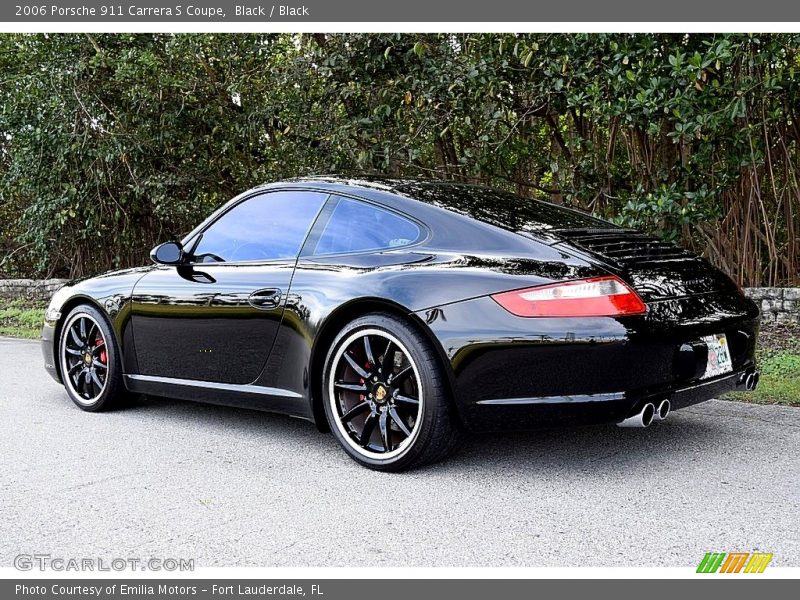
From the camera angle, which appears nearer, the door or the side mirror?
the door

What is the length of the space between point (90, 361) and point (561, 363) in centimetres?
324

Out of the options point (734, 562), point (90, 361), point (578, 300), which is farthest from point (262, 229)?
point (734, 562)

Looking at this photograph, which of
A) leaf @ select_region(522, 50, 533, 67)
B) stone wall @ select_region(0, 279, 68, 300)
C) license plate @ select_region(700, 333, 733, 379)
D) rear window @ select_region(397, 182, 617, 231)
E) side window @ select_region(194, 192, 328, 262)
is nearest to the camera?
license plate @ select_region(700, 333, 733, 379)

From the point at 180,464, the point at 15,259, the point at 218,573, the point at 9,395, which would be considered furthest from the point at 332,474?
the point at 15,259

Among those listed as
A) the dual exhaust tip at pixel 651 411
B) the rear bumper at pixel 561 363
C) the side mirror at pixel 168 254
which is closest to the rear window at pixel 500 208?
the rear bumper at pixel 561 363

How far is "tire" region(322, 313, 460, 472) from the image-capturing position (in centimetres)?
388

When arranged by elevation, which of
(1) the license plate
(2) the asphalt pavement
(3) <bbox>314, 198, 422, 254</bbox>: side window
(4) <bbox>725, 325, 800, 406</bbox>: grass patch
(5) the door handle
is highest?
(3) <bbox>314, 198, 422, 254</bbox>: side window

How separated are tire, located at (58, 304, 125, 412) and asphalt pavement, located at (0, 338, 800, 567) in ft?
0.90

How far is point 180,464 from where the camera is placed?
14.1ft

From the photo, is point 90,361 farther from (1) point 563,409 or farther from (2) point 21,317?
(2) point 21,317

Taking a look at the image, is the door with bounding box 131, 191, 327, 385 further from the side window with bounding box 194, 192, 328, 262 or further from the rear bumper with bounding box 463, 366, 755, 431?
the rear bumper with bounding box 463, 366, 755, 431

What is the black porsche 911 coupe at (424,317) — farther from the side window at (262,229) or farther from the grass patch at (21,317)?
the grass patch at (21,317)

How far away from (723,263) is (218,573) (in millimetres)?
7143

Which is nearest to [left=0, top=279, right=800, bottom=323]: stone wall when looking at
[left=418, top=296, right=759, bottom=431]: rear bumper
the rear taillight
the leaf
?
the leaf
